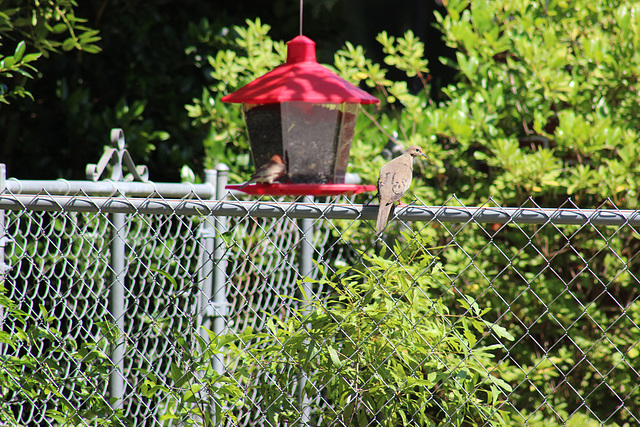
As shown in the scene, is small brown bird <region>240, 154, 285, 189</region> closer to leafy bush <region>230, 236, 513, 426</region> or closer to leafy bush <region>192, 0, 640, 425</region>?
leafy bush <region>230, 236, 513, 426</region>

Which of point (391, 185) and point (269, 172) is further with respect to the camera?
point (269, 172)

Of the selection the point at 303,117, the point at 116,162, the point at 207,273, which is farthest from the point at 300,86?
the point at 207,273

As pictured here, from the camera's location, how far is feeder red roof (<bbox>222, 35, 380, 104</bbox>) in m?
2.42

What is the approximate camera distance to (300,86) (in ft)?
8.03

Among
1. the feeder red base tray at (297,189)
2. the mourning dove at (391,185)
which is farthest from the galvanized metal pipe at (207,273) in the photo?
the mourning dove at (391,185)

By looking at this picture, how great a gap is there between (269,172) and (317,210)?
0.61m

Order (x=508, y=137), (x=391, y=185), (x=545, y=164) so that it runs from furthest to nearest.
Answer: (x=508, y=137)
(x=545, y=164)
(x=391, y=185)

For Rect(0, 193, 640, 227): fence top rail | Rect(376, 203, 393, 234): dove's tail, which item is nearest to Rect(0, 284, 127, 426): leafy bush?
Rect(0, 193, 640, 227): fence top rail

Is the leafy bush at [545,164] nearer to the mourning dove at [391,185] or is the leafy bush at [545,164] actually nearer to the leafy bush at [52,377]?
the mourning dove at [391,185]

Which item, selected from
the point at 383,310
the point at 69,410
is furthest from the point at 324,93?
the point at 69,410

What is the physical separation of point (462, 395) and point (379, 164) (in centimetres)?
216

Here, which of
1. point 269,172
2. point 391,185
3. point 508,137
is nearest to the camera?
point 391,185

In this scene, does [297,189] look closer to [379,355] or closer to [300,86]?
[300,86]

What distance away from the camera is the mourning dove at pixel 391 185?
6.72 ft
